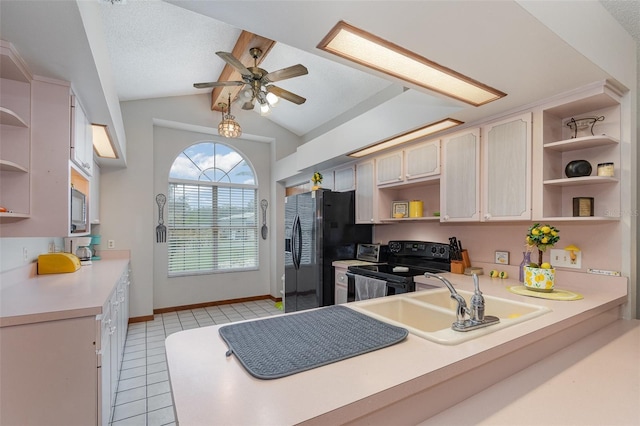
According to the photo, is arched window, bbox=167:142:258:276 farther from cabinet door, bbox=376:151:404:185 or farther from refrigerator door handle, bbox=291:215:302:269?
cabinet door, bbox=376:151:404:185

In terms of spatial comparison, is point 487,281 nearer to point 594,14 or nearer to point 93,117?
point 594,14

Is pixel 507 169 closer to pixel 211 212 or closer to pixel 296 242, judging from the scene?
pixel 296 242

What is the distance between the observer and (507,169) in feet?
7.49

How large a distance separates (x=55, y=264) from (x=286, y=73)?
2.66 metres

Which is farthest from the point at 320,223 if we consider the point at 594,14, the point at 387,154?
the point at 594,14

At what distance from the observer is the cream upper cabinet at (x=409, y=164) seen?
2.89 m

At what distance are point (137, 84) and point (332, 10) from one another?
148 inches

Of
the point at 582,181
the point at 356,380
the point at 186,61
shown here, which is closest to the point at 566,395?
the point at 356,380

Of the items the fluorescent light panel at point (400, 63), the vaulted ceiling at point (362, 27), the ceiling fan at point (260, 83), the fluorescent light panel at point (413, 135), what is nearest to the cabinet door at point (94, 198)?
the vaulted ceiling at point (362, 27)

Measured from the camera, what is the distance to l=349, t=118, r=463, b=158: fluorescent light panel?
8.27ft

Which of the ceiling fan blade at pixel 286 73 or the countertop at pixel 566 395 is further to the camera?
the ceiling fan blade at pixel 286 73

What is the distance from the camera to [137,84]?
3939mm

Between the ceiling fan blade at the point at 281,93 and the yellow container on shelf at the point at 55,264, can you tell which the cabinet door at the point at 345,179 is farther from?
the yellow container on shelf at the point at 55,264

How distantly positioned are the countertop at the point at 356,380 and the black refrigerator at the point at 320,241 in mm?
2533
